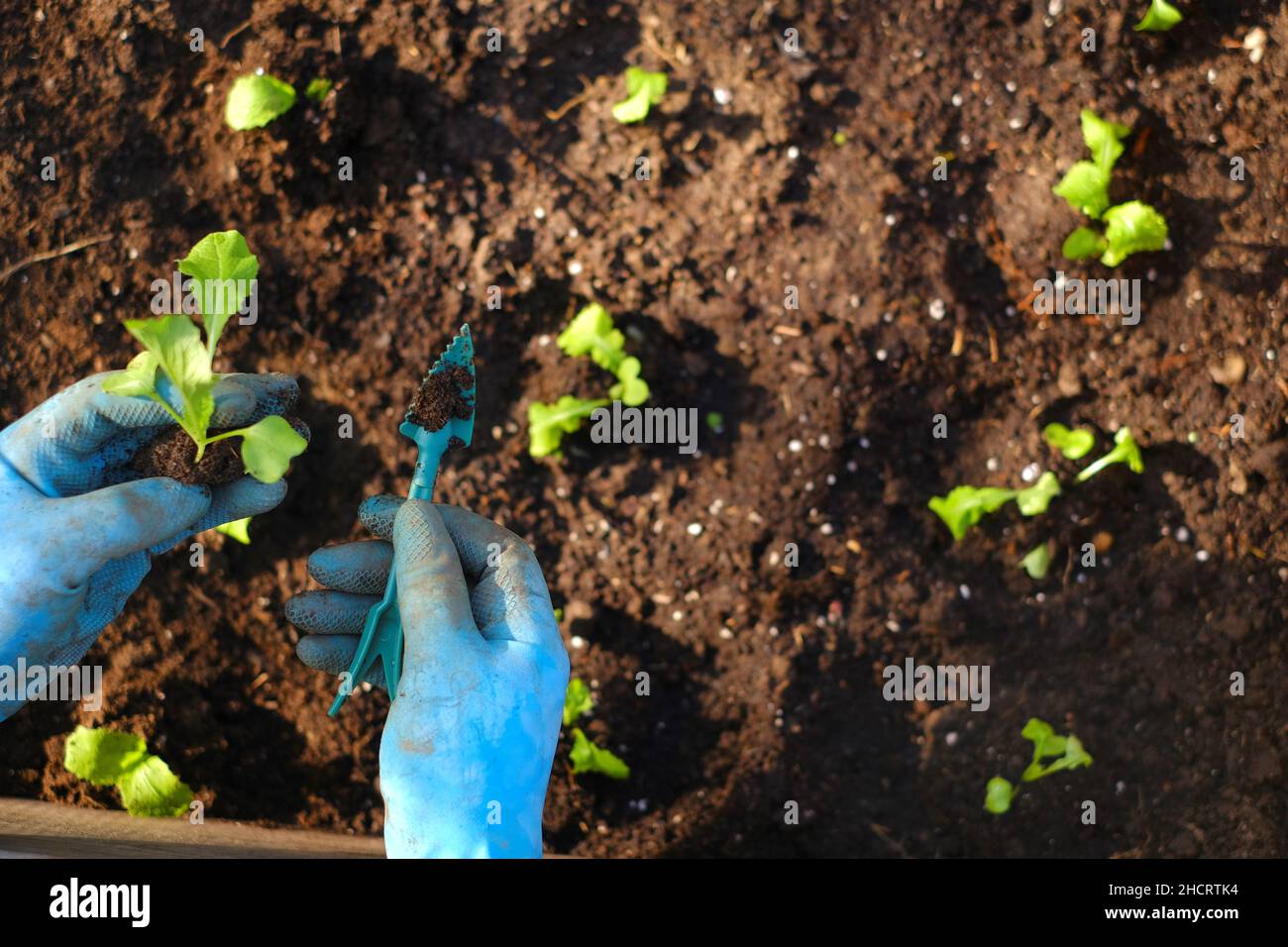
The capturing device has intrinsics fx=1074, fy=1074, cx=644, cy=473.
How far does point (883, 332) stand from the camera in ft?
9.12

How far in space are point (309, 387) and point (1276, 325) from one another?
2.54 metres

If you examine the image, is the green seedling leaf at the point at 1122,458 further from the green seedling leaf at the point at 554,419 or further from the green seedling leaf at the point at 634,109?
the green seedling leaf at the point at 634,109

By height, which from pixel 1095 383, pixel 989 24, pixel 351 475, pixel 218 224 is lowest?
pixel 351 475

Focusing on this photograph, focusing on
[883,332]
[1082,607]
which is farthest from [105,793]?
[1082,607]

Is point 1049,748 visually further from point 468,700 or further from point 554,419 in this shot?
point 468,700

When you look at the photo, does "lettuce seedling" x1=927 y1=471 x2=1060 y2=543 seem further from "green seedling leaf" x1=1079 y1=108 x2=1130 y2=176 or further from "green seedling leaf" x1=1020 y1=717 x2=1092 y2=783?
"green seedling leaf" x1=1079 y1=108 x2=1130 y2=176

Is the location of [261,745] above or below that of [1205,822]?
above

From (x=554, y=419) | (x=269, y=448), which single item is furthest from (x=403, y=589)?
(x=554, y=419)

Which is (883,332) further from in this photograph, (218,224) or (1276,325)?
(218,224)

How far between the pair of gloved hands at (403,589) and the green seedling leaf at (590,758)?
79cm

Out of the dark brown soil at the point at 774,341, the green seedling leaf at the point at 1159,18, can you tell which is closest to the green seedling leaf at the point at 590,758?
the dark brown soil at the point at 774,341

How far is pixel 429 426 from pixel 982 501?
4.67 feet

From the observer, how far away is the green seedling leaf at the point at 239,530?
2.73 meters

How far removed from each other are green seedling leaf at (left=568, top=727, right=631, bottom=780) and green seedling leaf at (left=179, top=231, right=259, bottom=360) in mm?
1429
